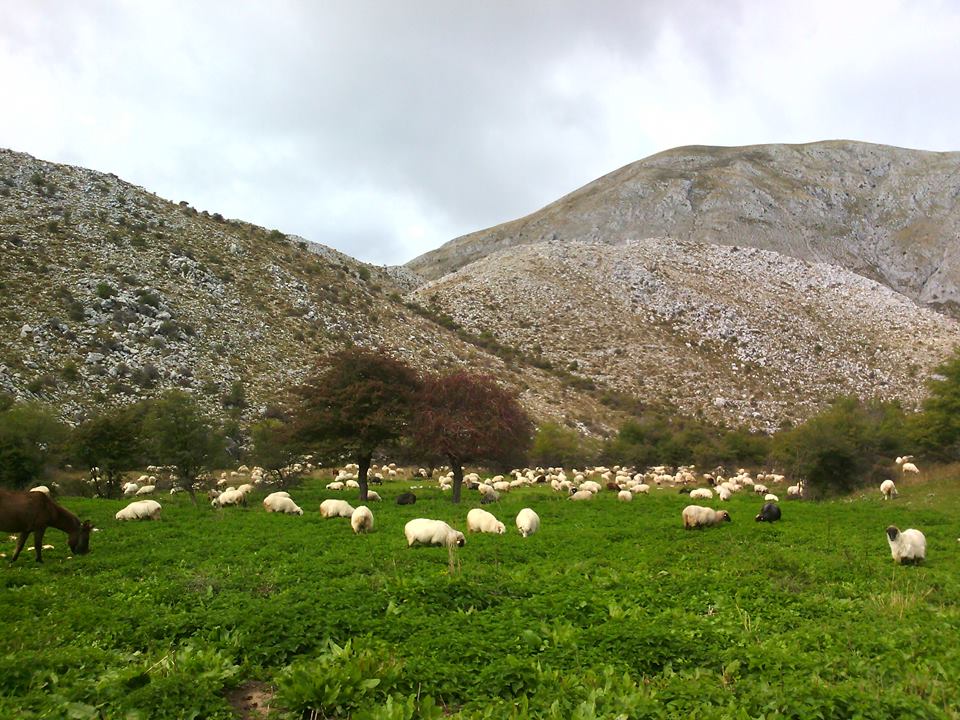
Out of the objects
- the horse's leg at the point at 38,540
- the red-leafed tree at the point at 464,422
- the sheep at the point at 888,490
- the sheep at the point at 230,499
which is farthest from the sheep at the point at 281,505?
the sheep at the point at 888,490

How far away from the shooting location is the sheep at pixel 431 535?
14.6m

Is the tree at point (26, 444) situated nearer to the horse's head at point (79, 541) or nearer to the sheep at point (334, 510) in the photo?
the sheep at point (334, 510)

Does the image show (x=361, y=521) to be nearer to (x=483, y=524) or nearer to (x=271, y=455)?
(x=483, y=524)

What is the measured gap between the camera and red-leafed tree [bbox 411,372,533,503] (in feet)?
83.0

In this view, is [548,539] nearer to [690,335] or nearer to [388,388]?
[388,388]

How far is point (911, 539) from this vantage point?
13.2 m

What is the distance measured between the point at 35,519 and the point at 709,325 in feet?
239

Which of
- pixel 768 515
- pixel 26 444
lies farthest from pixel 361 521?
pixel 26 444

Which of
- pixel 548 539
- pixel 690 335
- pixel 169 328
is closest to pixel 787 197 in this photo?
pixel 690 335

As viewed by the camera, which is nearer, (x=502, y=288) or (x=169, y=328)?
(x=169, y=328)

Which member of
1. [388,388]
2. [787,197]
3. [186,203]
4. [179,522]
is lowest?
[179,522]

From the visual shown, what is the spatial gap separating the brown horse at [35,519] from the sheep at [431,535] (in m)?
7.12

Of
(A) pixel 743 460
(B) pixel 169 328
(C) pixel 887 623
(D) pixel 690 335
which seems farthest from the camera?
(D) pixel 690 335

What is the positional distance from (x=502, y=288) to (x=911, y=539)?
69.4 m
